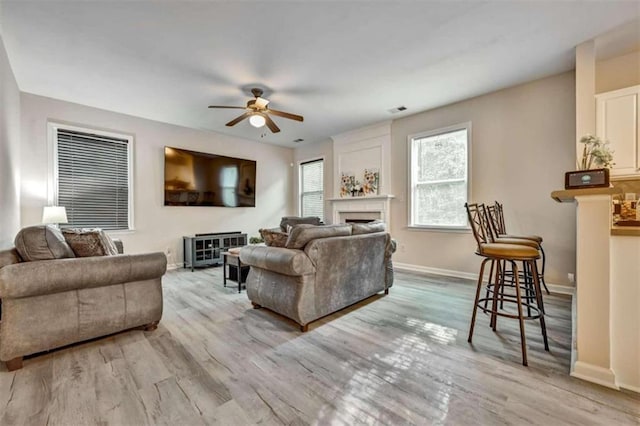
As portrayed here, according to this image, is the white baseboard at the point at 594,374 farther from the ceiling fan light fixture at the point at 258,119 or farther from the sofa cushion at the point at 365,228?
the ceiling fan light fixture at the point at 258,119

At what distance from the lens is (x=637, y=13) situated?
2318mm

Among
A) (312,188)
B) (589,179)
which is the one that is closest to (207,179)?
(312,188)

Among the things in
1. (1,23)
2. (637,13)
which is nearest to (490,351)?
(637,13)

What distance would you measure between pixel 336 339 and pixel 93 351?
1815mm

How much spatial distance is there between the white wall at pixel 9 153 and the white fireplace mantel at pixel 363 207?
4.66 meters

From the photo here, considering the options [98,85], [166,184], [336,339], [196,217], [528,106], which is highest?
[98,85]

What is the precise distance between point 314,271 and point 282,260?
0.97 ft

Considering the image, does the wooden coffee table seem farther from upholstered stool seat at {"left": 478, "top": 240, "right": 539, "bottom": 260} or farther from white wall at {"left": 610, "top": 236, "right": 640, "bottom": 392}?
white wall at {"left": 610, "top": 236, "right": 640, "bottom": 392}

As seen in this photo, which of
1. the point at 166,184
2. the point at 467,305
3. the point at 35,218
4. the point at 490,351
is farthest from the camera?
the point at 166,184

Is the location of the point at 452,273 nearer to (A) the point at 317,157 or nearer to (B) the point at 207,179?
(A) the point at 317,157

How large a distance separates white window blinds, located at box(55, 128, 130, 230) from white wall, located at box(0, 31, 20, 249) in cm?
54

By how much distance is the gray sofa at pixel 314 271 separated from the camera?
→ 2293mm

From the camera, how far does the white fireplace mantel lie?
16.4ft

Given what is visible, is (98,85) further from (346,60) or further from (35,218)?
(346,60)
